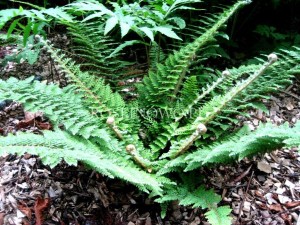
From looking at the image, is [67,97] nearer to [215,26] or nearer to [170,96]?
[170,96]

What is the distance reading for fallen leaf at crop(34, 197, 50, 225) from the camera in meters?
2.22

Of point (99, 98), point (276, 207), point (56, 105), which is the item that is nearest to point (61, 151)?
point (56, 105)

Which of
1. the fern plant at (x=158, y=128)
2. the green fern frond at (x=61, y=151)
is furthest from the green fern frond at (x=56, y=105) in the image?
the green fern frond at (x=61, y=151)

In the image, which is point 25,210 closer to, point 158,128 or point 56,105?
point 56,105

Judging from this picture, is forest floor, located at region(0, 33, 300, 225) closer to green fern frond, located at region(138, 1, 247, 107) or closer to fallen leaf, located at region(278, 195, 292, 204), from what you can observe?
fallen leaf, located at region(278, 195, 292, 204)

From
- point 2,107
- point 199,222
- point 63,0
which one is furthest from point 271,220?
point 63,0

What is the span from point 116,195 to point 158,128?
0.57 metres

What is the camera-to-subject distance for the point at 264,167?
8.97ft

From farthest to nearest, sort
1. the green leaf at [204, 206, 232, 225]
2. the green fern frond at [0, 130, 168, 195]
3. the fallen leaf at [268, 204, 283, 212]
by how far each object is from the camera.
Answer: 1. the fallen leaf at [268, 204, 283, 212]
2. the green leaf at [204, 206, 232, 225]
3. the green fern frond at [0, 130, 168, 195]

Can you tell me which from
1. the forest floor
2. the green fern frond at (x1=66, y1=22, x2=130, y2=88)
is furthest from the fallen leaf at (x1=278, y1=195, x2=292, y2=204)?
the green fern frond at (x1=66, y1=22, x2=130, y2=88)

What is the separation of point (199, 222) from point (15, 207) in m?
1.17

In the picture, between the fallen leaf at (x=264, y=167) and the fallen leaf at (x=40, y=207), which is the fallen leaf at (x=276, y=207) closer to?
the fallen leaf at (x=264, y=167)

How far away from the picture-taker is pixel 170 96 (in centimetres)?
279

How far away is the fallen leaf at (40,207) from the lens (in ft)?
7.28
